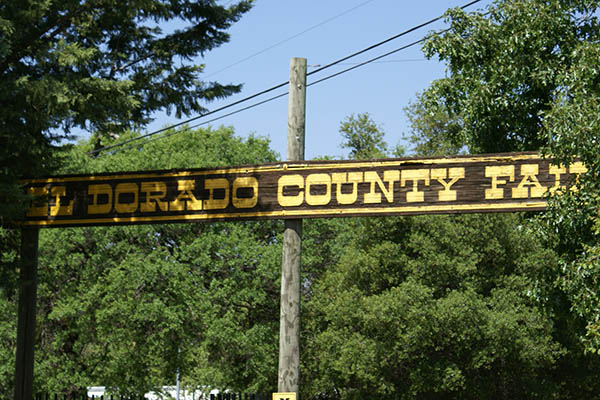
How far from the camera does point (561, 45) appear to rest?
1536 centimetres

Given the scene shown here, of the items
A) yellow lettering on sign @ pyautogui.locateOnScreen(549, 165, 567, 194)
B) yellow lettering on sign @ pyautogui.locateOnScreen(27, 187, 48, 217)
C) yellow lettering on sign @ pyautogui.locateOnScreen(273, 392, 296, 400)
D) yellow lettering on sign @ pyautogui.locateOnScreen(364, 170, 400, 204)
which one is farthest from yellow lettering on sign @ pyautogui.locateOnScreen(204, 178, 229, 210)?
yellow lettering on sign @ pyautogui.locateOnScreen(549, 165, 567, 194)

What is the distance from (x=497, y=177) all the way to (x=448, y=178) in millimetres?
711

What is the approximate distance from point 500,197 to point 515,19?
460 cm

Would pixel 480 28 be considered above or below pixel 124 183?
above

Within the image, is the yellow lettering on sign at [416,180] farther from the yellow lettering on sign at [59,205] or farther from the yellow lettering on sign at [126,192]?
the yellow lettering on sign at [59,205]

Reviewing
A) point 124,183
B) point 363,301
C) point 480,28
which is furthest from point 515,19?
point 363,301

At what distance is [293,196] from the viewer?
13.3 metres

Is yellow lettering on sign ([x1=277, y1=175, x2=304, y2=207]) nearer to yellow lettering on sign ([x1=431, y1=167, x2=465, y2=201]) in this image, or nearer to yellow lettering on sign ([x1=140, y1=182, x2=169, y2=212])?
yellow lettering on sign ([x1=140, y1=182, x2=169, y2=212])

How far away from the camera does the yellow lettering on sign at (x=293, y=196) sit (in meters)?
13.2

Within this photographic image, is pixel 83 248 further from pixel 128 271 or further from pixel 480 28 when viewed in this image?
pixel 480 28

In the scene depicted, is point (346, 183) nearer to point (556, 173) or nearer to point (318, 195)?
point (318, 195)

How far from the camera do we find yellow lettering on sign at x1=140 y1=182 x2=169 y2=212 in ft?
46.2

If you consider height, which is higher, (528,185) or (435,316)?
(528,185)

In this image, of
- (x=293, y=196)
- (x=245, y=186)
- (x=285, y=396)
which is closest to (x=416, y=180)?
(x=293, y=196)
